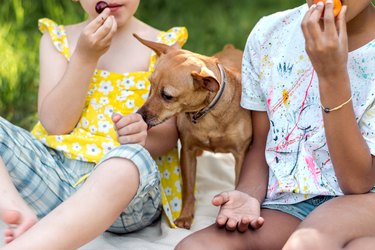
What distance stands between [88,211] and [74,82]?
1.98 feet

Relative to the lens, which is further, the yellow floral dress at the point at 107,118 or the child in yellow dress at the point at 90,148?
the yellow floral dress at the point at 107,118

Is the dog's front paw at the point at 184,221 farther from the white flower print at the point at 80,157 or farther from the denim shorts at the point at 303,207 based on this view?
the denim shorts at the point at 303,207

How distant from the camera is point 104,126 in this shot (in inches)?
97.7

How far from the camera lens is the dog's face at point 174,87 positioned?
7.89 feet

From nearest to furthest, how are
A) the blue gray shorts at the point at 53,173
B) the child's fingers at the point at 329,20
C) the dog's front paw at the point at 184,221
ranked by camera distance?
the child's fingers at the point at 329,20 < the blue gray shorts at the point at 53,173 < the dog's front paw at the point at 184,221

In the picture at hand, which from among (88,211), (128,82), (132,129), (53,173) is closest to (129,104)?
(128,82)

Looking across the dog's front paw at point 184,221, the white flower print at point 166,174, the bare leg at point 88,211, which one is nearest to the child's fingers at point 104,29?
the bare leg at point 88,211

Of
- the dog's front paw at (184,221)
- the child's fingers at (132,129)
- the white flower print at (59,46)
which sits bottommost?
the dog's front paw at (184,221)

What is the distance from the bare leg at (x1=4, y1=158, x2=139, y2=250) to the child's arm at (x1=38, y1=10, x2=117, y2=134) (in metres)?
0.46

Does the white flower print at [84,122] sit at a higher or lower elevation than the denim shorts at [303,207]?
higher

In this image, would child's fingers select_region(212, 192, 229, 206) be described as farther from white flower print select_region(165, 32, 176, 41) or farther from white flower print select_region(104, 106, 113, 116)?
white flower print select_region(165, 32, 176, 41)

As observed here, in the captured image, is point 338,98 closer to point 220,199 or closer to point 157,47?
point 220,199

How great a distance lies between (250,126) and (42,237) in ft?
3.16

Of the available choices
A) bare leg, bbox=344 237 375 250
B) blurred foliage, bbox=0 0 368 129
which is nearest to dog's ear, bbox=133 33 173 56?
bare leg, bbox=344 237 375 250
